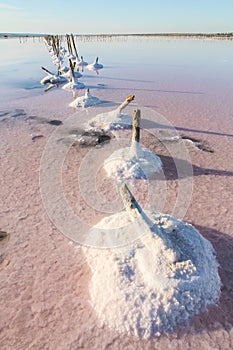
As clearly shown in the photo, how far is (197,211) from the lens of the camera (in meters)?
6.47

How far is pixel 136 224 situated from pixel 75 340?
6.69 feet

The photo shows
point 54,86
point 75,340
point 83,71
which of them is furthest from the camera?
point 83,71

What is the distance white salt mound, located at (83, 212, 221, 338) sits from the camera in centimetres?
401

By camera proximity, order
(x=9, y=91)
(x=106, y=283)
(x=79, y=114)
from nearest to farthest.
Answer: (x=106, y=283)
(x=79, y=114)
(x=9, y=91)

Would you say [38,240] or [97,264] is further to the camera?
[38,240]

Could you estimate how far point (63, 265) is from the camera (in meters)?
5.02

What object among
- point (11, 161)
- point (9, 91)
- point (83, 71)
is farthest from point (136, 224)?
point (83, 71)

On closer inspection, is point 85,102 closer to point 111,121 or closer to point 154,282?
point 111,121

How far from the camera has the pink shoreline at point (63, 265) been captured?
3.89m

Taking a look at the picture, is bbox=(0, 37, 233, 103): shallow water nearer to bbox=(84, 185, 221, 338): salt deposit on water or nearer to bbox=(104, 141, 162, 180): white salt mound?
bbox=(104, 141, 162, 180): white salt mound

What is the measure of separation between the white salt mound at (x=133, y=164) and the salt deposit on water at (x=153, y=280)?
8.70 ft

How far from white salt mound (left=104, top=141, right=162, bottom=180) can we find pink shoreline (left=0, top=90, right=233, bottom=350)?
0.48 meters

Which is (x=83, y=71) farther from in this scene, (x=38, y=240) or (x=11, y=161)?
(x=38, y=240)

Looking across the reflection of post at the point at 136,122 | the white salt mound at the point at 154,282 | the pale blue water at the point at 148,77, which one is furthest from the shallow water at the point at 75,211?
the pale blue water at the point at 148,77
